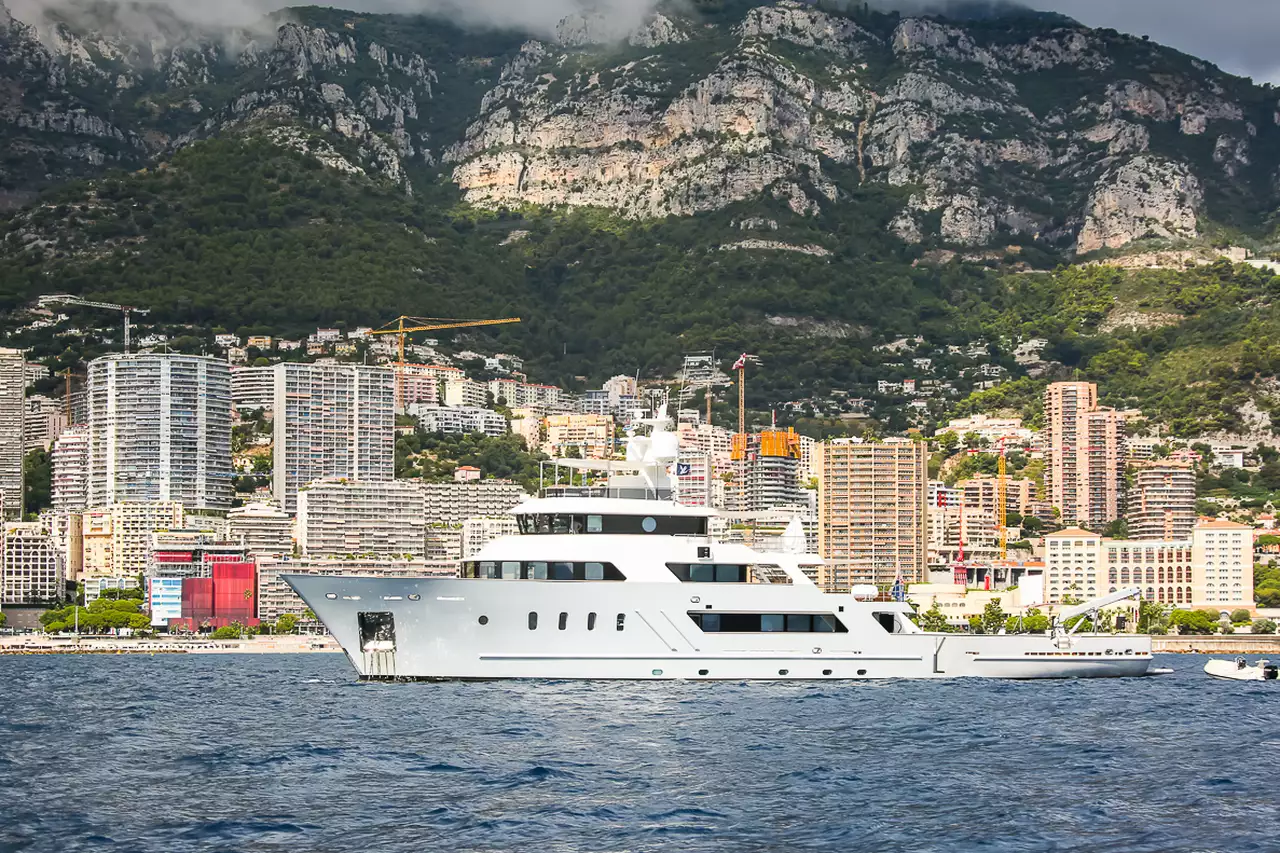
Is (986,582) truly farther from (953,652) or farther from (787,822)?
(787,822)

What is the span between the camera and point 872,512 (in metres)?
167

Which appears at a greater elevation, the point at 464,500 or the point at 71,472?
the point at 71,472

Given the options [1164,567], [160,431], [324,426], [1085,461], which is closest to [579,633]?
[1164,567]

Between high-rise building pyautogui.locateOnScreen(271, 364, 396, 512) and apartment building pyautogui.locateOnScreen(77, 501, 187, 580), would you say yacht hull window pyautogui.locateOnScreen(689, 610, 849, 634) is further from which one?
high-rise building pyautogui.locateOnScreen(271, 364, 396, 512)

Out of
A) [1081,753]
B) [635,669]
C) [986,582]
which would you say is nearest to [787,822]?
[1081,753]

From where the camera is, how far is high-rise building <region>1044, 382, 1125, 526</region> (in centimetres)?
19062

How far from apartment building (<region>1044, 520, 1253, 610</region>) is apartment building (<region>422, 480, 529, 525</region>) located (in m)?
46.1

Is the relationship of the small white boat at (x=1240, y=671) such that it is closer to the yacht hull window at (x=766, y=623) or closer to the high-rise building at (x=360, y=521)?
the yacht hull window at (x=766, y=623)

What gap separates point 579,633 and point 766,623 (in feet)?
17.0

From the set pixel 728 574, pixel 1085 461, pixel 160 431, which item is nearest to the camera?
pixel 728 574

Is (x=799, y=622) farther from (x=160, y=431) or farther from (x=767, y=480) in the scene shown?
(x=160, y=431)

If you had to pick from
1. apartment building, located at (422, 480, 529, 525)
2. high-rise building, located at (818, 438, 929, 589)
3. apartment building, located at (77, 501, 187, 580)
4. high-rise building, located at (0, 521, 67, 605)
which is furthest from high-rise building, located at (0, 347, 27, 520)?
high-rise building, located at (818, 438, 929, 589)

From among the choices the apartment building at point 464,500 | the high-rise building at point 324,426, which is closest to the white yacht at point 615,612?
the apartment building at point 464,500

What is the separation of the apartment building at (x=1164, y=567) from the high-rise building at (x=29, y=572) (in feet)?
249
